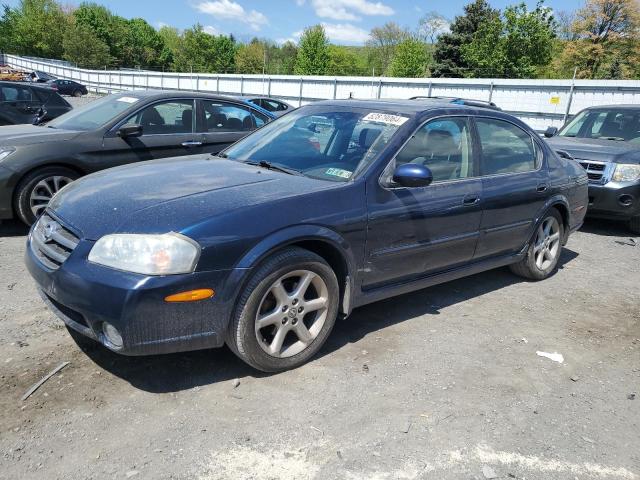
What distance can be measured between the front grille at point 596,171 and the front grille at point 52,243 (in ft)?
21.5

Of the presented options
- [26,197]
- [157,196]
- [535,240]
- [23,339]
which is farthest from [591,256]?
[26,197]

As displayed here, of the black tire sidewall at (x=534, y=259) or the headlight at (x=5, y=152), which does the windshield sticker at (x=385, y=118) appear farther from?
the headlight at (x=5, y=152)

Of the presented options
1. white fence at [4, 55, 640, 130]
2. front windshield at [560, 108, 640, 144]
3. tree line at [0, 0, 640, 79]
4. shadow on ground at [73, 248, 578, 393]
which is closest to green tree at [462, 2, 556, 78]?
tree line at [0, 0, 640, 79]

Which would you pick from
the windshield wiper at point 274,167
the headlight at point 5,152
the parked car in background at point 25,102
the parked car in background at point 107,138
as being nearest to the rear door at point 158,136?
the parked car in background at point 107,138

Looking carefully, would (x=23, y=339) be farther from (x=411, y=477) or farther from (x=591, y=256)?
(x=591, y=256)

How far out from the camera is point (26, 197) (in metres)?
5.57

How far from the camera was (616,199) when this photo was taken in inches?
273

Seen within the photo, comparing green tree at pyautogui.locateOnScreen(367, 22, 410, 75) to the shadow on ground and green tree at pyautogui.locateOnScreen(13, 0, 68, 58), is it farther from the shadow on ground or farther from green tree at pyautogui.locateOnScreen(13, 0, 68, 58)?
the shadow on ground

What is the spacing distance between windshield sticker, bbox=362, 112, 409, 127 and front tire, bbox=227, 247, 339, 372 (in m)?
1.25

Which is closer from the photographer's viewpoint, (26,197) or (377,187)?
(377,187)

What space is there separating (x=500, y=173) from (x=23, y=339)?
377 centimetres

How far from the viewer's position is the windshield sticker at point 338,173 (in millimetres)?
3518

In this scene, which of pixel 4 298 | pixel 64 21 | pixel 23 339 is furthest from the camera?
pixel 64 21

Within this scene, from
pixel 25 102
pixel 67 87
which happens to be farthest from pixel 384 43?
pixel 25 102
